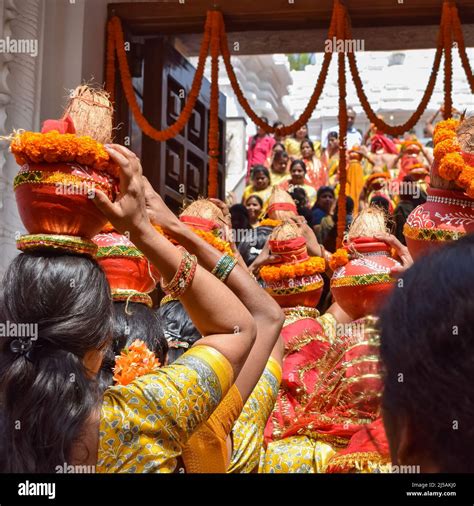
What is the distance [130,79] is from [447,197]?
421 cm

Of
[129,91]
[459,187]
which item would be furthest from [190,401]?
[129,91]

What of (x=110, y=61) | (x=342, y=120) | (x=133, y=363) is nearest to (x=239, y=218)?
(x=342, y=120)

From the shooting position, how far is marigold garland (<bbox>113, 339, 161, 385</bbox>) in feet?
7.06

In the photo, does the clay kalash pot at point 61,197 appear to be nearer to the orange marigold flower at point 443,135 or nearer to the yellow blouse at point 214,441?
the yellow blouse at point 214,441

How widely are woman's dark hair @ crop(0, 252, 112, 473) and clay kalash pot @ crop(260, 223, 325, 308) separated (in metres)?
2.72

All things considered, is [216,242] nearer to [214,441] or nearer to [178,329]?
[178,329]

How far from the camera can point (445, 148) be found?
9.77ft

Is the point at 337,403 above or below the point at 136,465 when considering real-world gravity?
below

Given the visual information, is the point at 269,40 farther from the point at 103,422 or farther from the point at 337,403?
the point at 103,422
